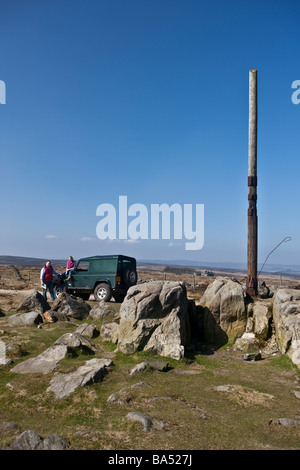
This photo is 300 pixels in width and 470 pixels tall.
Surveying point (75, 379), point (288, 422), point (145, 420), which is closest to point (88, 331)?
point (75, 379)

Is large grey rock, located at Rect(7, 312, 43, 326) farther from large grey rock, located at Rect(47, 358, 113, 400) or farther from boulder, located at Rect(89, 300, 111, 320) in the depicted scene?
large grey rock, located at Rect(47, 358, 113, 400)

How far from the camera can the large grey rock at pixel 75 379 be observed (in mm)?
6977

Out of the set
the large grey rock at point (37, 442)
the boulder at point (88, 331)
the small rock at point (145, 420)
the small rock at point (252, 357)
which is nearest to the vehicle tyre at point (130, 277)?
the boulder at point (88, 331)

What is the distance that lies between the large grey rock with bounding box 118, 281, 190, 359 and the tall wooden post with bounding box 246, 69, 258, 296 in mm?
3344

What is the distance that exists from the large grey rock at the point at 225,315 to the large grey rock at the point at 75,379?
14.8 ft

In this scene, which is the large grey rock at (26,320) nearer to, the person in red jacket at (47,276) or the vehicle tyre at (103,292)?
the person in red jacket at (47,276)

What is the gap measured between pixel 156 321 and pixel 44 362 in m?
3.54

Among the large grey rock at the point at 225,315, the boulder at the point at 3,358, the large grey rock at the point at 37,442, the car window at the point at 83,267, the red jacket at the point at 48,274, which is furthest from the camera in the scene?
the car window at the point at 83,267

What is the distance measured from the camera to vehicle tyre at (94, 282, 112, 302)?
58.4 feet

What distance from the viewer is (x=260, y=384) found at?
7.81 meters
